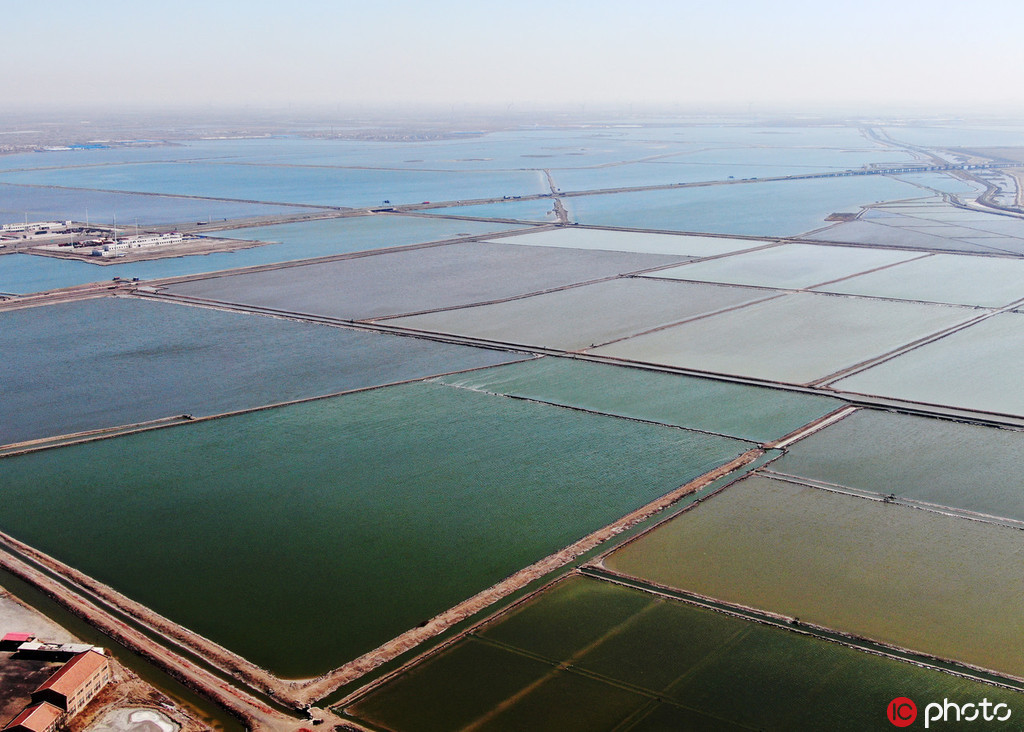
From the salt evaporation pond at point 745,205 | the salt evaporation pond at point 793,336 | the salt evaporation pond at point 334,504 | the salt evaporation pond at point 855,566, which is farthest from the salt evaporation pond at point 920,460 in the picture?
the salt evaporation pond at point 745,205

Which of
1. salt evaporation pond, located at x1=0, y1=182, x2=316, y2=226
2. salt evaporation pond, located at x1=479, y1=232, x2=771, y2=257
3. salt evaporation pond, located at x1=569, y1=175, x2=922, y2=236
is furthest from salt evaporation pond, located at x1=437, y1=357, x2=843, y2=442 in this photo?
salt evaporation pond, located at x1=0, y1=182, x2=316, y2=226

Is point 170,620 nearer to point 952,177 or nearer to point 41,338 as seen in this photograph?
point 41,338

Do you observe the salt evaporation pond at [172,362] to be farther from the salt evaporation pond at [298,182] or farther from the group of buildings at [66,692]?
the salt evaporation pond at [298,182]

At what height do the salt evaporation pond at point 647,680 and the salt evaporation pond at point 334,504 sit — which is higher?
the salt evaporation pond at point 334,504

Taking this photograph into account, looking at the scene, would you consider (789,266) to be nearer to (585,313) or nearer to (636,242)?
(636,242)

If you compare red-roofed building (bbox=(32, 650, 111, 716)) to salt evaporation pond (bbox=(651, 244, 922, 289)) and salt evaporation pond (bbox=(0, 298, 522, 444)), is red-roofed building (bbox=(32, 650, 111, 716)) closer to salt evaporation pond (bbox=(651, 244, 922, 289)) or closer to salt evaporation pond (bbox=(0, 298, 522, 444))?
salt evaporation pond (bbox=(0, 298, 522, 444))

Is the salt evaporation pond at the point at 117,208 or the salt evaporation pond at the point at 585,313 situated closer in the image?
the salt evaporation pond at the point at 585,313

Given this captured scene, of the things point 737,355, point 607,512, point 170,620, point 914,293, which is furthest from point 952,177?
point 170,620
